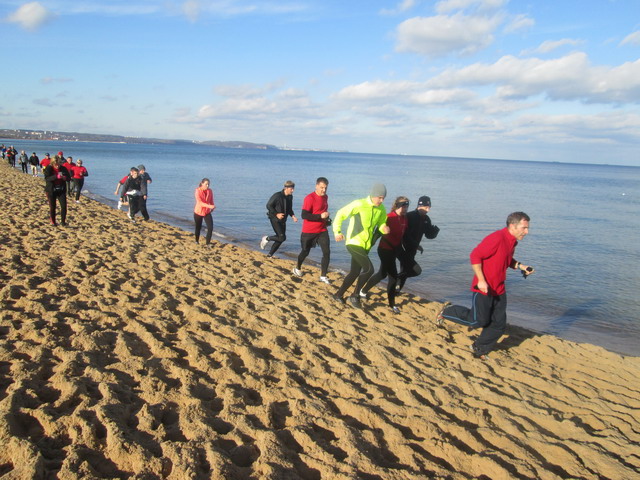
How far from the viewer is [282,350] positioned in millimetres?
4641

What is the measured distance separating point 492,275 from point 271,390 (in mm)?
2839

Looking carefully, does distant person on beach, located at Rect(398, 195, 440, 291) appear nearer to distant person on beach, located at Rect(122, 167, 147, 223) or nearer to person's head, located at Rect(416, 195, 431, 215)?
person's head, located at Rect(416, 195, 431, 215)

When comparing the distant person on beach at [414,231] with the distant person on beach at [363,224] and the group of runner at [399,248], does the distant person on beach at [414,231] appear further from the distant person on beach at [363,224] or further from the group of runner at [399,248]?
the distant person on beach at [363,224]

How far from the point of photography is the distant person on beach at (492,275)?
475 cm

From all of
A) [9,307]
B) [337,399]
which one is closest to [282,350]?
[337,399]

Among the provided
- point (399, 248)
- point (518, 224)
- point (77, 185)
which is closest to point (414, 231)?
point (399, 248)

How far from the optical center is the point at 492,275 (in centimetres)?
489

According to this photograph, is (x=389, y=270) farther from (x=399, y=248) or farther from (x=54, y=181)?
(x=54, y=181)

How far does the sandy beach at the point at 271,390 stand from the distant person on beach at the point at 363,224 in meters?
0.77

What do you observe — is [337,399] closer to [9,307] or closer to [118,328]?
[118,328]

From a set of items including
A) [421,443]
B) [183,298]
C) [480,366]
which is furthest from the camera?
[183,298]

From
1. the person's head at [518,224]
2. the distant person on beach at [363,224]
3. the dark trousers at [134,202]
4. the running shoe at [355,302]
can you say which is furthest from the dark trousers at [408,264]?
the dark trousers at [134,202]

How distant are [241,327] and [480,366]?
2.88 meters

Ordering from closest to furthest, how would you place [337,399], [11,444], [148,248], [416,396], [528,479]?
[11,444], [528,479], [337,399], [416,396], [148,248]
